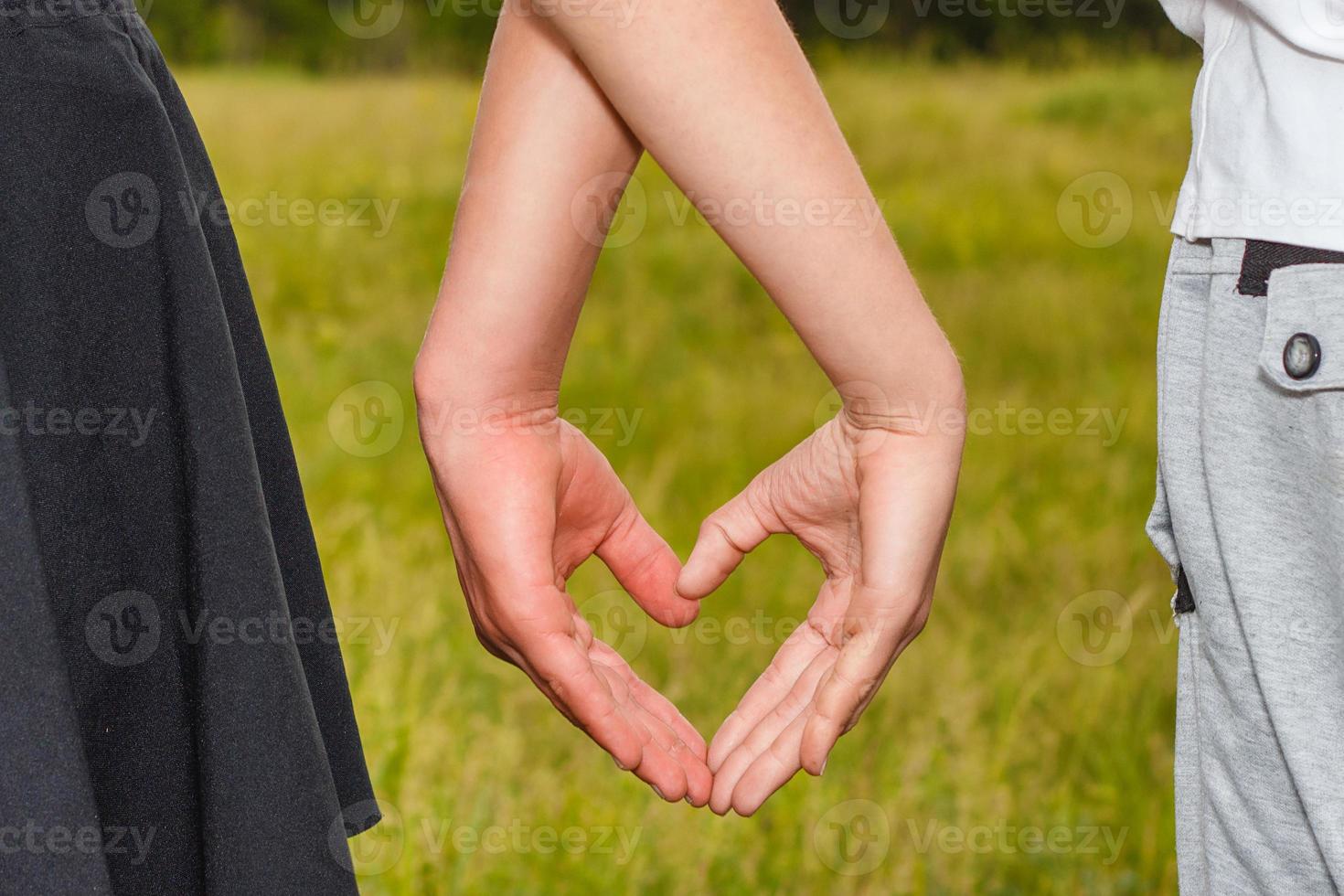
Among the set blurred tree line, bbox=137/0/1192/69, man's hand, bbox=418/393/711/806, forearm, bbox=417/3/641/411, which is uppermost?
blurred tree line, bbox=137/0/1192/69

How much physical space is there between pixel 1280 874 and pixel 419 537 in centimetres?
254

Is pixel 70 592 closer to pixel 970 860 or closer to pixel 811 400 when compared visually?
pixel 970 860

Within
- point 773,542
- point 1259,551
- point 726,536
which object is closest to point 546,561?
point 726,536

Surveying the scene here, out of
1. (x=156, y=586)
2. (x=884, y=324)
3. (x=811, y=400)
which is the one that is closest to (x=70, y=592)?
(x=156, y=586)

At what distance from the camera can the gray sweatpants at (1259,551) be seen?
779mm

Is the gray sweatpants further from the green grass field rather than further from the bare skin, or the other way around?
the green grass field

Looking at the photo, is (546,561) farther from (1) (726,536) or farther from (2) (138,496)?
(2) (138,496)

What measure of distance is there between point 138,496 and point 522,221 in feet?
1.06

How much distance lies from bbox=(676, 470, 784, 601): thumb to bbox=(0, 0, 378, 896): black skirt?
1.15 ft

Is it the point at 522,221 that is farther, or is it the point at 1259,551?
the point at 522,221

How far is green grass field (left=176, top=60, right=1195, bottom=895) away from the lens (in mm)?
2154

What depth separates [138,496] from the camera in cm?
88

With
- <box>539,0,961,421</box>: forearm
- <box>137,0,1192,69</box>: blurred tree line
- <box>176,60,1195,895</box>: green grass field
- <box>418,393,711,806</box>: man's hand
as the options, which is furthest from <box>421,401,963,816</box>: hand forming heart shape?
<box>137,0,1192,69</box>: blurred tree line

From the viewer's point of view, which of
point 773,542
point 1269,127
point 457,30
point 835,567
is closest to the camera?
point 1269,127
